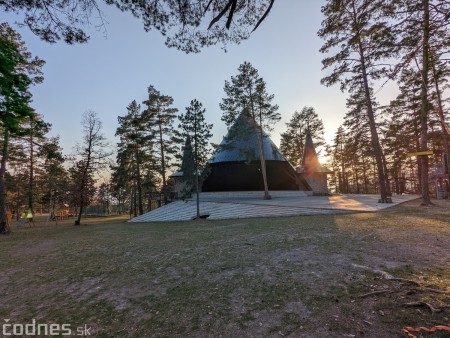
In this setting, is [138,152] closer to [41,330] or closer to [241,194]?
[241,194]

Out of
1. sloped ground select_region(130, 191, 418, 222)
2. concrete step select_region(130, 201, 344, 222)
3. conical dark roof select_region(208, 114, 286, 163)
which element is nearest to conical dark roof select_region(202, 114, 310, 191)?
conical dark roof select_region(208, 114, 286, 163)

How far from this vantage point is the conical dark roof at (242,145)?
23188 millimetres

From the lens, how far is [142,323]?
131 inches

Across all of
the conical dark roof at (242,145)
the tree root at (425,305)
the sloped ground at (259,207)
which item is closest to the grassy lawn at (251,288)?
the tree root at (425,305)

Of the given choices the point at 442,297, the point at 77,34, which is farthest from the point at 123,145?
the point at 442,297

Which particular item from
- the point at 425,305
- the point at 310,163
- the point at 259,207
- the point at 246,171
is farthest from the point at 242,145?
the point at 425,305

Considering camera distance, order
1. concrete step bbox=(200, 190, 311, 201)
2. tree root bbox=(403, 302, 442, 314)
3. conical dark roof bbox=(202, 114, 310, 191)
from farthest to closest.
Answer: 1. conical dark roof bbox=(202, 114, 310, 191)
2. concrete step bbox=(200, 190, 311, 201)
3. tree root bbox=(403, 302, 442, 314)

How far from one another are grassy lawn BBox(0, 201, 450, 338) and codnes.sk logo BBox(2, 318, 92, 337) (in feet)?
0.30

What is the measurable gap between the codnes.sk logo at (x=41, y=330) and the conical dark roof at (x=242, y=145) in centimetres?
1925

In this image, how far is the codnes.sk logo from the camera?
3.31 m

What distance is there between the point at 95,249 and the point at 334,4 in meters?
9.72

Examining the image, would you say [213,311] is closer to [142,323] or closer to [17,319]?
[142,323]

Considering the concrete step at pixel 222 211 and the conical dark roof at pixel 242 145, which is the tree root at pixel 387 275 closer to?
the concrete step at pixel 222 211

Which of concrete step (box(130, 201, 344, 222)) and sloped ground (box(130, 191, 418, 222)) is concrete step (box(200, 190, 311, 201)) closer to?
sloped ground (box(130, 191, 418, 222))
